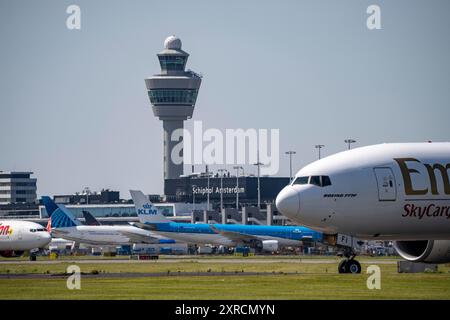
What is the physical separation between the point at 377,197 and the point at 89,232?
98.5 m

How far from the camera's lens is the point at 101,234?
13762 cm

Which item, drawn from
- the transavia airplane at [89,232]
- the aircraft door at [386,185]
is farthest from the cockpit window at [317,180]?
the transavia airplane at [89,232]

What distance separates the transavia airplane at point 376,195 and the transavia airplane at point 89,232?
9475 centimetres

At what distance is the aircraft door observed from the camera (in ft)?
136

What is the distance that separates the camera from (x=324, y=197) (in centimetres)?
4134

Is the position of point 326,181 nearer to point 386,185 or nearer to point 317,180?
point 317,180

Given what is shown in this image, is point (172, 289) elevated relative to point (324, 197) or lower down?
lower down

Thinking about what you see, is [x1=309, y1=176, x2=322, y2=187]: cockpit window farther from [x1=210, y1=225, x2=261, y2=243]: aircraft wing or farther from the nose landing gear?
[x1=210, y1=225, x2=261, y2=243]: aircraft wing

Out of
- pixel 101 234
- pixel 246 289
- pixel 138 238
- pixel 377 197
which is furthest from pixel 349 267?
pixel 101 234

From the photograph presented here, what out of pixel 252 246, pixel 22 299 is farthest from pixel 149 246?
pixel 22 299

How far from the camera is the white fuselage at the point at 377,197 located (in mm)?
41344
